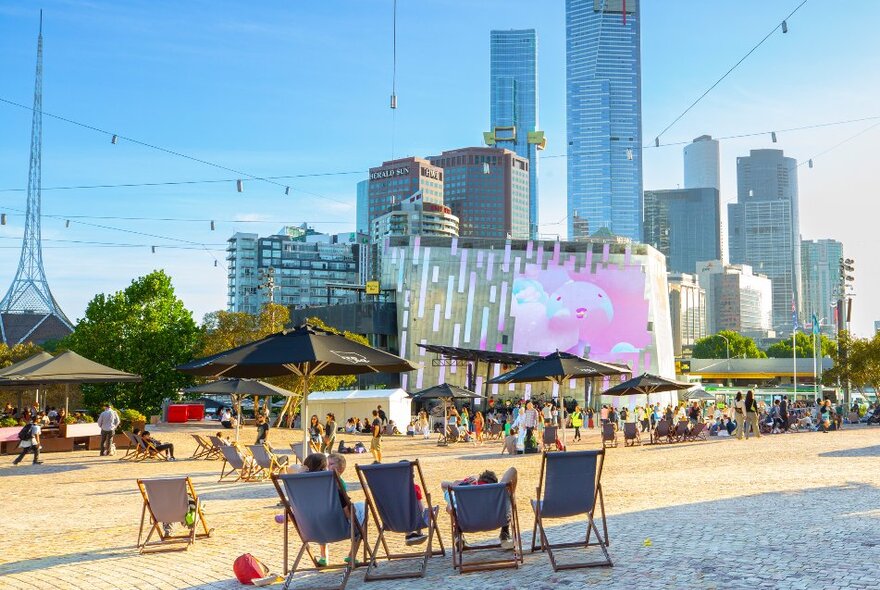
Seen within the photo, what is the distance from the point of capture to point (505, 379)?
22.0 metres

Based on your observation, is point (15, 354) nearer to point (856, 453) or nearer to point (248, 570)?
point (856, 453)

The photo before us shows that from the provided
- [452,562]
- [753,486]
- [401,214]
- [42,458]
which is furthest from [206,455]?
[401,214]

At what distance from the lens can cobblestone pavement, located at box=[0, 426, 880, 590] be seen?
6.86m

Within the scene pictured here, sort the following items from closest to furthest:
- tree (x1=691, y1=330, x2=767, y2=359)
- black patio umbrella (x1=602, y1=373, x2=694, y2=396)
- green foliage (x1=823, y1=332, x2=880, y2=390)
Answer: black patio umbrella (x1=602, y1=373, x2=694, y2=396) → green foliage (x1=823, y1=332, x2=880, y2=390) → tree (x1=691, y1=330, x2=767, y2=359)

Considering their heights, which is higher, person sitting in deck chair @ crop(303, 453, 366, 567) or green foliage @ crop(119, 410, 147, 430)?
person sitting in deck chair @ crop(303, 453, 366, 567)

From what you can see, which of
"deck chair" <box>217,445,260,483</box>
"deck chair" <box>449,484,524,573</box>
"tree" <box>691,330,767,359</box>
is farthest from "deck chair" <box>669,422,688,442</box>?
"tree" <box>691,330,767,359</box>

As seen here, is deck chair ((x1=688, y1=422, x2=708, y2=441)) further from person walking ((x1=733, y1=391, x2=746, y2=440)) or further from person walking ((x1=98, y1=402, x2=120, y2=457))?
person walking ((x1=98, y1=402, x2=120, y2=457))

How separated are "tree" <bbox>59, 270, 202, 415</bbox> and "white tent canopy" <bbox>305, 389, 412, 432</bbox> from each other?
20.4ft

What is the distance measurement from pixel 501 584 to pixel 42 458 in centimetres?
1884

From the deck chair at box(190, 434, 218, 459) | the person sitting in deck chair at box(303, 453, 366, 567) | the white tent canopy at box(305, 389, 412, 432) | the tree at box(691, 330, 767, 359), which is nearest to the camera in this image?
the person sitting in deck chair at box(303, 453, 366, 567)

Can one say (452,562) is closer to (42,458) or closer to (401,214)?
(42,458)

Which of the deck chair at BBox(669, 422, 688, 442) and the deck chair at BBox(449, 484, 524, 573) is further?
the deck chair at BBox(669, 422, 688, 442)

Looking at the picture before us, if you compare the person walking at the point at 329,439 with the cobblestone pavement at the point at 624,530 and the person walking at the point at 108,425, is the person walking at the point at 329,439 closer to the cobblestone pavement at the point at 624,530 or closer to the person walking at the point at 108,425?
the cobblestone pavement at the point at 624,530

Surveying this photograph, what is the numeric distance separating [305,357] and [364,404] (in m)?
28.4
